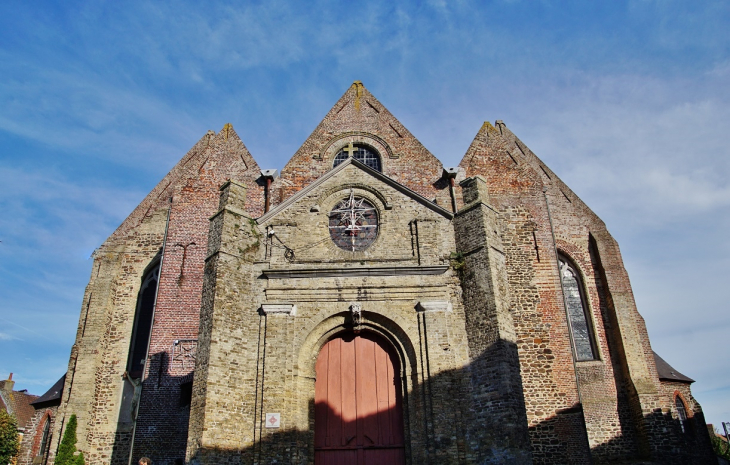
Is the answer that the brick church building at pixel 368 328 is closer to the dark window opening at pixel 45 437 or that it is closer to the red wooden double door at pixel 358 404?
the red wooden double door at pixel 358 404

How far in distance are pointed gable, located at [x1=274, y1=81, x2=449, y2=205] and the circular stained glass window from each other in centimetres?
310

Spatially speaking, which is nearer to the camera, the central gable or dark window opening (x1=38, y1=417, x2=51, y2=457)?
the central gable

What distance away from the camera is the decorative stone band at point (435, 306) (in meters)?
11.1

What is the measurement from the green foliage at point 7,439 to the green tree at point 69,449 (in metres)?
10.00

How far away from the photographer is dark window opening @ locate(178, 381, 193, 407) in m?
12.9

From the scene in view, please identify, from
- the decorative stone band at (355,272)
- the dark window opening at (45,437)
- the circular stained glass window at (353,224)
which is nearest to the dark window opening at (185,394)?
the decorative stone band at (355,272)

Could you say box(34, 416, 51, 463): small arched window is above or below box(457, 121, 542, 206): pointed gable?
below

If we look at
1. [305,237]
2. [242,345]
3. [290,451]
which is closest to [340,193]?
[305,237]

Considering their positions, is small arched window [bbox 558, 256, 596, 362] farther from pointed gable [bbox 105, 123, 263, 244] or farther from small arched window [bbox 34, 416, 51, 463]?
small arched window [bbox 34, 416, 51, 463]

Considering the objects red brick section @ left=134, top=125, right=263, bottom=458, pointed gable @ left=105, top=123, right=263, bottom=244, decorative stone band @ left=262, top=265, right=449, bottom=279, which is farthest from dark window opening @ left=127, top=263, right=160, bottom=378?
decorative stone band @ left=262, top=265, right=449, bottom=279

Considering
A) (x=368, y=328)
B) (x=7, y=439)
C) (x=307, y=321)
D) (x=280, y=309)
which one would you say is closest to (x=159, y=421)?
(x=280, y=309)

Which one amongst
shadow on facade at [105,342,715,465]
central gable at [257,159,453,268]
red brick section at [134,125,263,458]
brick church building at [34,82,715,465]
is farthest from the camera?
red brick section at [134,125,263,458]

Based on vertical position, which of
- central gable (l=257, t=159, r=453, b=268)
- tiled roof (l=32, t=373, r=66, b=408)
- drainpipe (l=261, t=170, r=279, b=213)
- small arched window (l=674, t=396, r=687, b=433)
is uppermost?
drainpipe (l=261, t=170, r=279, b=213)

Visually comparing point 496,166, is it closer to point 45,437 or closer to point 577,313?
point 577,313
